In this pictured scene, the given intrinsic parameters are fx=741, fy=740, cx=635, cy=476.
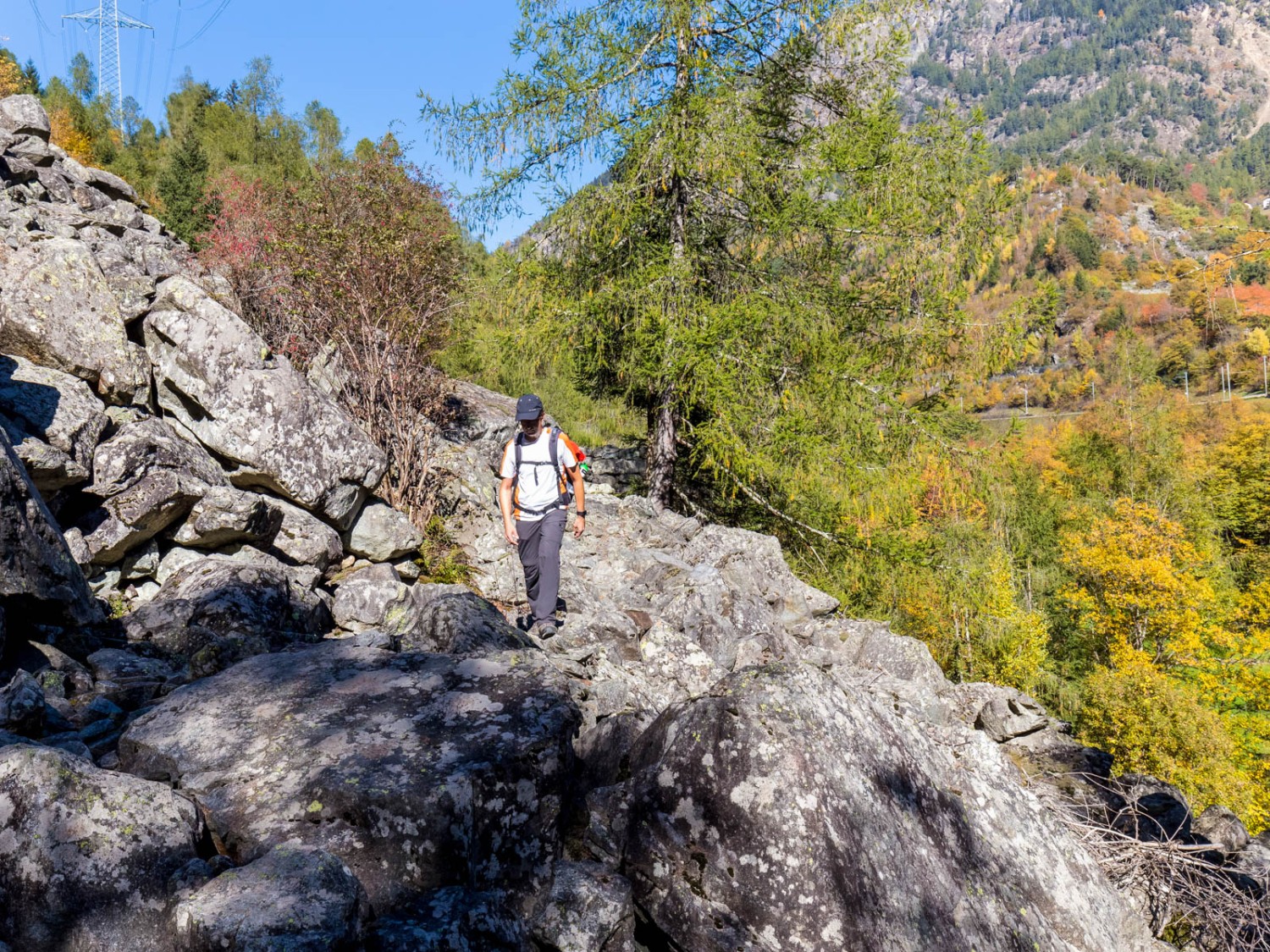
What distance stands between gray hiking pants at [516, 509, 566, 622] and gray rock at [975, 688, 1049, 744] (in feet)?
14.6

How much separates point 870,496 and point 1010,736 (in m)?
3.87

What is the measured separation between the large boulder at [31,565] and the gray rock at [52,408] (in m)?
1.86

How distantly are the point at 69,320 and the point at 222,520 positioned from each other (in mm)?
2542

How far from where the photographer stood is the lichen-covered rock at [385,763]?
2.63m

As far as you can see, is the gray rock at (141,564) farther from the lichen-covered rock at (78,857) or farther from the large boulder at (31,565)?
the lichen-covered rock at (78,857)

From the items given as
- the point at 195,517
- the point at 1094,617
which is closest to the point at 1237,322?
the point at 1094,617

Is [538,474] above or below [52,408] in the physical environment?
below

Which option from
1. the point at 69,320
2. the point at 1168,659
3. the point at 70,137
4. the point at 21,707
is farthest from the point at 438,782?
the point at 1168,659

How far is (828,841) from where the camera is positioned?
8.79 feet

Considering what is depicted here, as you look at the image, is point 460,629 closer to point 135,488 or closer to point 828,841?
point 828,841

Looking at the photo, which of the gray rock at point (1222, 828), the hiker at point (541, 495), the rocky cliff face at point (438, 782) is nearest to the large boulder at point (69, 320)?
the rocky cliff face at point (438, 782)

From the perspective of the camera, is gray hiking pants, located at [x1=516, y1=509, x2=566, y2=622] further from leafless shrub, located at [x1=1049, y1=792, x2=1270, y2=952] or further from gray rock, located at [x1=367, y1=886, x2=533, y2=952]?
leafless shrub, located at [x1=1049, y1=792, x2=1270, y2=952]

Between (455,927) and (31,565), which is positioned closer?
(455,927)

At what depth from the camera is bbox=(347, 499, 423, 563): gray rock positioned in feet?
25.5
